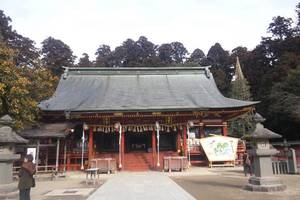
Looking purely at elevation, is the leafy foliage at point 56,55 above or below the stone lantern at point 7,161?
above

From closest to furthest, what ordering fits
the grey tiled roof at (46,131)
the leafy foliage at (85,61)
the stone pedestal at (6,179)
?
the stone pedestal at (6,179) → the grey tiled roof at (46,131) → the leafy foliage at (85,61)

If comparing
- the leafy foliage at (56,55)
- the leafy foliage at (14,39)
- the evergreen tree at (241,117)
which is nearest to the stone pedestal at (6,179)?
the evergreen tree at (241,117)

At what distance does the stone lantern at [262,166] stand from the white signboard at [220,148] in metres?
10.4

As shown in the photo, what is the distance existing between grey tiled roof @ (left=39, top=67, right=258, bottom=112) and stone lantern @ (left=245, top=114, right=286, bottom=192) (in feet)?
33.9

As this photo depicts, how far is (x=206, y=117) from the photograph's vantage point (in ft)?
83.1

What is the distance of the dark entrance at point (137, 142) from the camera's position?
25400 millimetres

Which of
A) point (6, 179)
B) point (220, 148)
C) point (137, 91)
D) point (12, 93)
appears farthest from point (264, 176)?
point (137, 91)

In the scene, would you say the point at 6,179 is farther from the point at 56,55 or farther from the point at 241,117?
the point at 56,55

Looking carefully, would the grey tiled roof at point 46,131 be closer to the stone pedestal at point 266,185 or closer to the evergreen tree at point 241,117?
the stone pedestal at point 266,185

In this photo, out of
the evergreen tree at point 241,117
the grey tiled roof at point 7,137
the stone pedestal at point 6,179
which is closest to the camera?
the stone pedestal at point 6,179

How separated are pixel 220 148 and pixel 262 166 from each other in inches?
436

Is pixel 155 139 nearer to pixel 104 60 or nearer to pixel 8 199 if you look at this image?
pixel 8 199

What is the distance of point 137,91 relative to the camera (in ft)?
89.4

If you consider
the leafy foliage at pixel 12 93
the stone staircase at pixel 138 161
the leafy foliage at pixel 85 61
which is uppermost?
the leafy foliage at pixel 85 61
